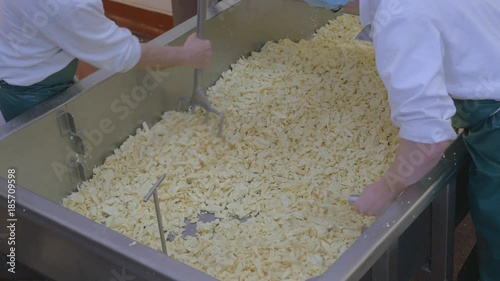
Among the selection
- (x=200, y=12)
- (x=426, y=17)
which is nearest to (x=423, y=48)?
(x=426, y=17)

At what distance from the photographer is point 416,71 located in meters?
1.13

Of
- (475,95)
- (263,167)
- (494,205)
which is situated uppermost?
(475,95)

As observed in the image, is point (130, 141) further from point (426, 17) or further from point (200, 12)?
point (426, 17)

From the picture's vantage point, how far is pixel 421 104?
1.14 m

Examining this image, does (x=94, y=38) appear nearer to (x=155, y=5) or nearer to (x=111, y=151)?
(x=111, y=151)

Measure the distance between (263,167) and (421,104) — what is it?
2.34 feet

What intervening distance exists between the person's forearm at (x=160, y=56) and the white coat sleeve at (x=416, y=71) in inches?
28.2

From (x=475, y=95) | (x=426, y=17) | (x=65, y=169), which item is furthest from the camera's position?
(x=65, y=169)

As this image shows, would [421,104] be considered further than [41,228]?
No

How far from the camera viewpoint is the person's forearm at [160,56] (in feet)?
5.58

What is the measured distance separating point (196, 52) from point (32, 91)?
443mm
